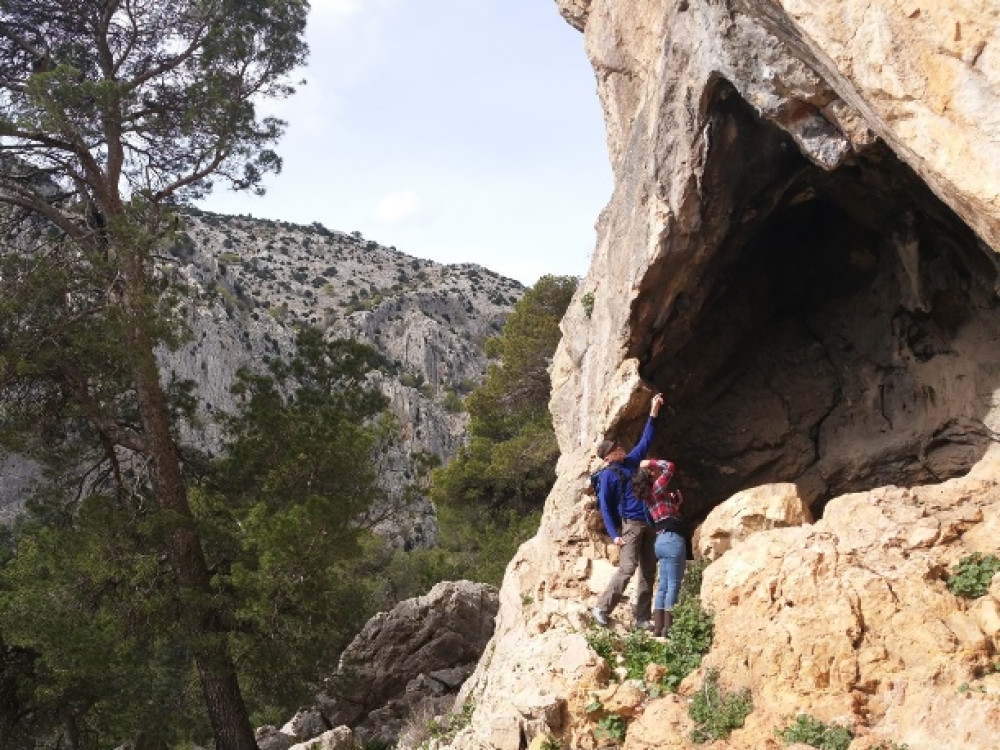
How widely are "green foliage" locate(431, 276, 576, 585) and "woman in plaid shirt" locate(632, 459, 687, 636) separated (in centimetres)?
1082

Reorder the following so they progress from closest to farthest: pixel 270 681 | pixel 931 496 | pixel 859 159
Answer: pixel 931 496, pixel 859 159, pixel 270 681

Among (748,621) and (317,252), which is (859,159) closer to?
(748,621)

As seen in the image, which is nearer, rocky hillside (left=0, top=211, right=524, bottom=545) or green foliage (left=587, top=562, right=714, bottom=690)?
green foliage (left=587, top=562, right=714, bottom=690)

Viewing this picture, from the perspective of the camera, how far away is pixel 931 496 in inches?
271

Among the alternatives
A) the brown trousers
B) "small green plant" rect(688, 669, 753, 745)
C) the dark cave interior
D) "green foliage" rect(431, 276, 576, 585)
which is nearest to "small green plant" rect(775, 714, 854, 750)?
"small green plant" rect(688, 669, 753, 745)

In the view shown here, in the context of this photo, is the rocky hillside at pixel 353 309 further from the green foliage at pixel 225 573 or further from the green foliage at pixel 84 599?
the green foliage at pixel 84 599

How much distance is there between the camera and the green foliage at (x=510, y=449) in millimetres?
19625

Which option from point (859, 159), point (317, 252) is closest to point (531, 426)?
point (859, 159)

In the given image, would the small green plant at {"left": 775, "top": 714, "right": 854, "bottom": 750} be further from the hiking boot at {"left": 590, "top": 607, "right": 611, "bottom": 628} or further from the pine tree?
the pine tree

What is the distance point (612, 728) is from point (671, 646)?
82cm

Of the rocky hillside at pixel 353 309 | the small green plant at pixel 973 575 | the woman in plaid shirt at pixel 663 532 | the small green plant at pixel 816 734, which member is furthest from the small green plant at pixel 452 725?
the rocky hillside at pixel 353 309

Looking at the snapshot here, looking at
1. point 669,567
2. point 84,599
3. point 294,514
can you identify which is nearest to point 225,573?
point 84,599

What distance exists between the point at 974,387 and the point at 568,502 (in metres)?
4.66

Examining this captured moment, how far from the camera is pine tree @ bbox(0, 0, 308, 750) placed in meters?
11.7
